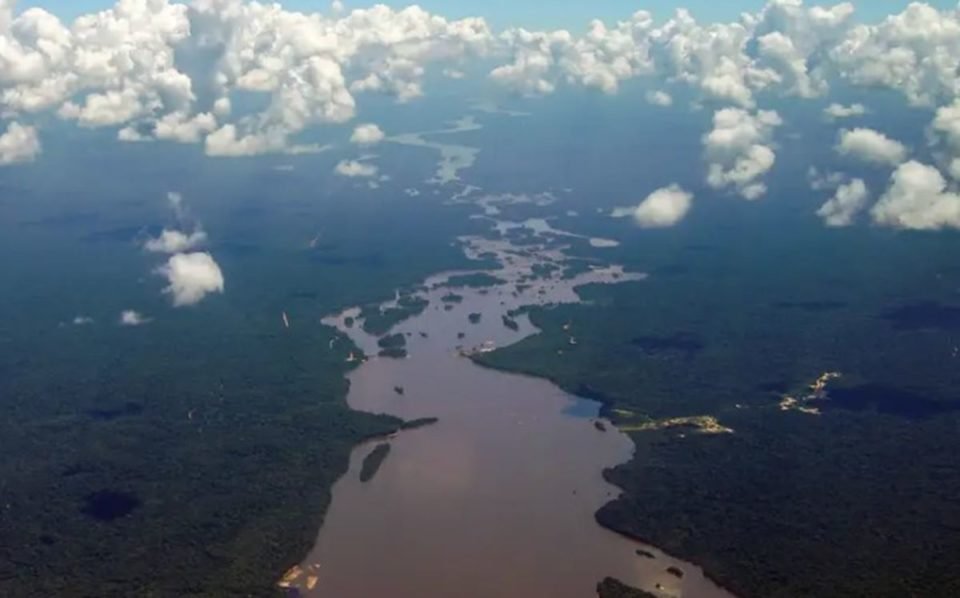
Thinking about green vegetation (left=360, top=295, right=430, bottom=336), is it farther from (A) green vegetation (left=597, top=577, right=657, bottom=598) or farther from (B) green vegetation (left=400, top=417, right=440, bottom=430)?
(A) green vegetation (left=597, top=577, right=657, bottom=598)

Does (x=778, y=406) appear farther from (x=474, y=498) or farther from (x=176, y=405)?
(x=176, y=405)

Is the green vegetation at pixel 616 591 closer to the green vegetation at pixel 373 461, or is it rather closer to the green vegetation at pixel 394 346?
the green vegetation at pixel 373 461

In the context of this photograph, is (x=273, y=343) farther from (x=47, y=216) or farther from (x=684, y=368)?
(x=47, y=216)

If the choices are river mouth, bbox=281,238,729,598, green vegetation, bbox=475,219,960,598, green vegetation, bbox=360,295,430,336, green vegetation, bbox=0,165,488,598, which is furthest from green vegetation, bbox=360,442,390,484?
green vegetation, bbox=360,295,430,336

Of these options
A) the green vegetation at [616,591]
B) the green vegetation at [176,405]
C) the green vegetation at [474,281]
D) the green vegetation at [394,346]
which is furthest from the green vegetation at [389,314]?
the green vegetation at [616,591]

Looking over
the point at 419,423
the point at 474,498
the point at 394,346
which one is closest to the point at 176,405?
the point at 419,423

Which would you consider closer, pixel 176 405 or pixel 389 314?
pixel 176 405

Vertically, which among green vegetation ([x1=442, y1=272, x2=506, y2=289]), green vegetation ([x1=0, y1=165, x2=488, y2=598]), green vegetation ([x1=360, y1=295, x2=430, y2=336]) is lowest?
green vegetation ([x1=0, y1=165, x2=488, y2=598])
